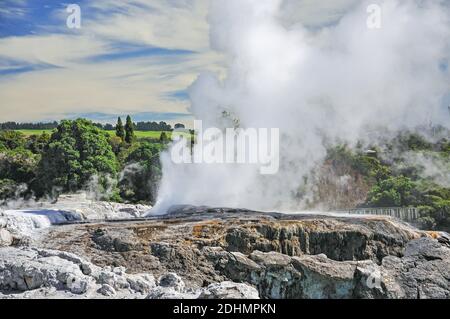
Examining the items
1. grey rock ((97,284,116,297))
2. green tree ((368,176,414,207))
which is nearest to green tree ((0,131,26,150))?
green tree ((368,176,414,207))

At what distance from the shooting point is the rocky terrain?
547 inches

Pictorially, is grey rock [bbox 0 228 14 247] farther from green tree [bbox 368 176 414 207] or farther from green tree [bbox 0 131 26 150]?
green tree [bbox 0 131 26 150]

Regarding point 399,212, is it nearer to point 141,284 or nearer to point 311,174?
point 311,174

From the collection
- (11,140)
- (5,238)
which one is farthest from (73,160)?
(5,238)

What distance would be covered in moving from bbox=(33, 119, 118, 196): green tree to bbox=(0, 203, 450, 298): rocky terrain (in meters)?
23.5

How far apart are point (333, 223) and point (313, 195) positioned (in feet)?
67.4

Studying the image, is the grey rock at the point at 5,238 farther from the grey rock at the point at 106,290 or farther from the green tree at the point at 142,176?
the green tree at the point at 142,176

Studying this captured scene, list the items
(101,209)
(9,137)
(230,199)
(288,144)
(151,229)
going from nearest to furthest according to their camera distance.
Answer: (151,229), (230,199), (101,209), (288,144), (9,137)

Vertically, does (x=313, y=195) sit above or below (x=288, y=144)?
below

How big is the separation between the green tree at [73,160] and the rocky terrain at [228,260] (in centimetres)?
2352

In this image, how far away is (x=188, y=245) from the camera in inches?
626

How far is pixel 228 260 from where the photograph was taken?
15.5 metres
